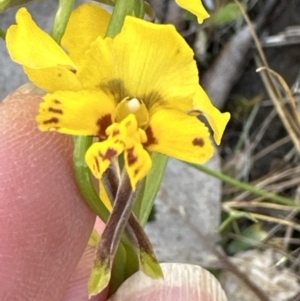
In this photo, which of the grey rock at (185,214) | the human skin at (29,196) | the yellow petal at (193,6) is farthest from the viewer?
the grey rock at (185,214)

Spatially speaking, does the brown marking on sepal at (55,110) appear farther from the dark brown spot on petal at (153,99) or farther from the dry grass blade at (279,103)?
the dry grass blade at (279,103)

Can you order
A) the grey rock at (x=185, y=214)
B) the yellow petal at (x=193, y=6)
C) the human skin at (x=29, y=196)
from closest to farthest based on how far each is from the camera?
the yellow petal at (x=193, y=6)
the human skin at (x=29, y=196)
the grey rock at (x=185, y=214)

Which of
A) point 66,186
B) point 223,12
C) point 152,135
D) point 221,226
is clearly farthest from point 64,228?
point 223,12

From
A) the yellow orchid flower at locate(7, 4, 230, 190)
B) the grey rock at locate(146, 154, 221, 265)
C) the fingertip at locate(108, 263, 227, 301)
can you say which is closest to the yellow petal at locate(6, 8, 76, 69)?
the yellow orchid flower at locate(7, 4, 230, 190)

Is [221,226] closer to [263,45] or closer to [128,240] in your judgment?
[263,45]

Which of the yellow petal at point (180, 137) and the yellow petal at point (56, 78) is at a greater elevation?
the yellow petal at point (56, 78)

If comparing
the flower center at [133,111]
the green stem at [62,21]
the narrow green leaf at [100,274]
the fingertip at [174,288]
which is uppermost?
the green stem at [62,21]

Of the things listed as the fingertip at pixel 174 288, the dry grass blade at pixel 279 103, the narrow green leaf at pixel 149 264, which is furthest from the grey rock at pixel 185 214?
the narrow green leaf at pixel 149 264

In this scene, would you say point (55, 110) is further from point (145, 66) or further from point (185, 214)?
point (185, 214)

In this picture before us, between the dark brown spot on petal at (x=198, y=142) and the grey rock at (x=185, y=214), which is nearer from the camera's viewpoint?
the dark brown spot on petal at (x=198, y=142)
